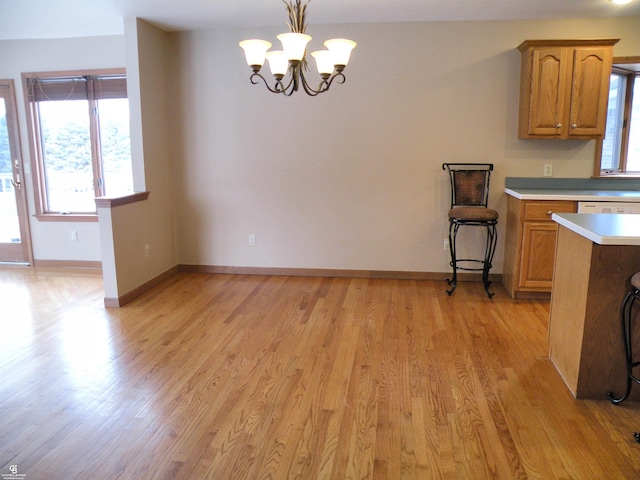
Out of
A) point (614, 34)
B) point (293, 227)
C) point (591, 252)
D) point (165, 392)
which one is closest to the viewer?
point (591, 252)

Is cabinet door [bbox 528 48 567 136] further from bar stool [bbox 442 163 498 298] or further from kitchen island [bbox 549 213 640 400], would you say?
kitchen island [bbox 549 213 640 400]

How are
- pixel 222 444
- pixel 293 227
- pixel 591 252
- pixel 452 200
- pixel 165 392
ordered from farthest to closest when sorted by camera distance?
pixel 293 227 < pixel 452 200 < pixel 165 392 < pixel 591 252 < pixel 222 444

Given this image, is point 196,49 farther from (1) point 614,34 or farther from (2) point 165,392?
(1) point 614,34

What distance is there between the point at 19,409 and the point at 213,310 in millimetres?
1641

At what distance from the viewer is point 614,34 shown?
412 cm

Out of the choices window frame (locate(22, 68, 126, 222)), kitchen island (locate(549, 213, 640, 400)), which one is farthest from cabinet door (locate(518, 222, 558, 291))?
window frame (locate(22, 68, 126, 222))

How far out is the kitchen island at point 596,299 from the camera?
229 centimetres

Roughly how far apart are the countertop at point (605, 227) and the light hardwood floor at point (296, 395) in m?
0.86

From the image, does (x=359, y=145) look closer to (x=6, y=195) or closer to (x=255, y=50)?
(x=255, y=50)

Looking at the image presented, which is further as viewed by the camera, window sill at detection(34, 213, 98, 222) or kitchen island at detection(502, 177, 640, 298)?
window sill at detection(34, 213, 98, 222)

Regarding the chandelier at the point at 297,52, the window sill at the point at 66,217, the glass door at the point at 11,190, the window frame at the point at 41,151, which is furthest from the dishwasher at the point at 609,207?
the glass door at the point at 11,190

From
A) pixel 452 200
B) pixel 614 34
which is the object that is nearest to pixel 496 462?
pixel 452 200

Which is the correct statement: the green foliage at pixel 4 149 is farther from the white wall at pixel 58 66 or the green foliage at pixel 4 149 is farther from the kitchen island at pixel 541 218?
the kitchen island at pixel 541 218

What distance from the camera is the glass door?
16.6 feet
